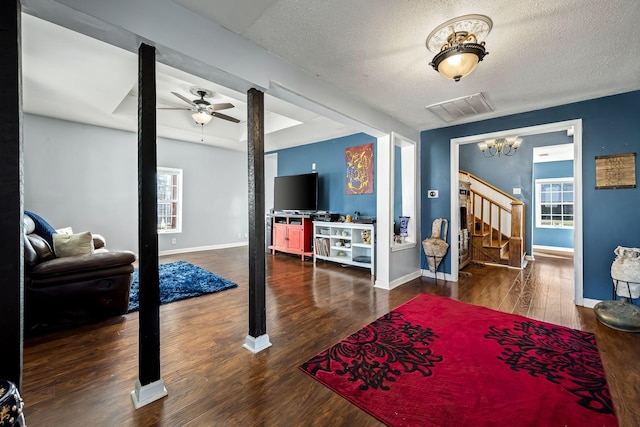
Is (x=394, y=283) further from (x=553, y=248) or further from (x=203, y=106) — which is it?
(x=553, y=248)

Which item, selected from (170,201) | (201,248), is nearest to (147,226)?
(170,201)

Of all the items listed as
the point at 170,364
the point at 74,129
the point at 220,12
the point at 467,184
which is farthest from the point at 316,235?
the point at 74,129

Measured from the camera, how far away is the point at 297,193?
19.8ft

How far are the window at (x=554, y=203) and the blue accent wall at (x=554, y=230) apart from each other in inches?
4.8

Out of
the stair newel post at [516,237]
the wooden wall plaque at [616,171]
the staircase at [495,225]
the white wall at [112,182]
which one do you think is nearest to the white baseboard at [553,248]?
the staircase at [495,225]

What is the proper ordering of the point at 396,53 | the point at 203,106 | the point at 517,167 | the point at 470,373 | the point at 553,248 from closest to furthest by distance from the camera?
1. the point at 470,373
2. the point at 396,53
3. the point at 203,106
4. the point at 517,167
5. the point at 553,248

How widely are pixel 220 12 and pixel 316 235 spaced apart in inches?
159

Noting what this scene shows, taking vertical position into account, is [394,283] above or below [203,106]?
below

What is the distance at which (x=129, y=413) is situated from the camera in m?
1.49

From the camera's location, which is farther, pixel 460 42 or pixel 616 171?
pixel 616 171

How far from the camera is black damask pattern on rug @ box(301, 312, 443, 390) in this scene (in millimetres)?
1825

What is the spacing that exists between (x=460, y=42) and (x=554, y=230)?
794cm

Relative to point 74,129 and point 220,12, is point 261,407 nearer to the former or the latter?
point 220,12

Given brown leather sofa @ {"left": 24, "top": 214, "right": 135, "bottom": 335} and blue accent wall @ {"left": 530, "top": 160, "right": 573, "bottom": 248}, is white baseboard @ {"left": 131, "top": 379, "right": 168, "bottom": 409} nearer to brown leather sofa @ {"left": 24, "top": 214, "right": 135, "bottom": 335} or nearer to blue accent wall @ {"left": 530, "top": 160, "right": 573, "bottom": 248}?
brown leather sofa @ {"left": 24, "top": 214, "right": 135, "bottom": 335}
